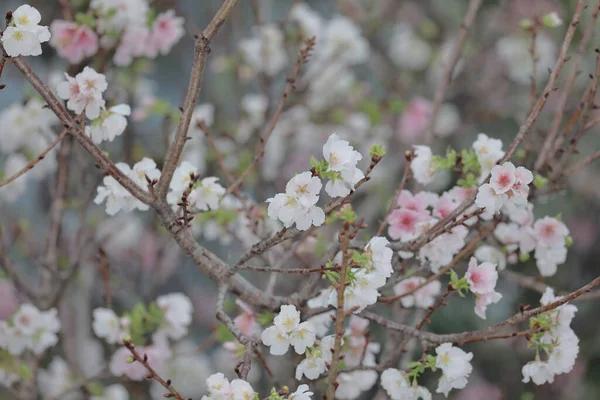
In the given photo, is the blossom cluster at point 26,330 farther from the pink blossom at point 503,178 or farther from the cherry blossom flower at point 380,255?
the pink blossom at point 503,178

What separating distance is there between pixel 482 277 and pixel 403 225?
0.14 meters

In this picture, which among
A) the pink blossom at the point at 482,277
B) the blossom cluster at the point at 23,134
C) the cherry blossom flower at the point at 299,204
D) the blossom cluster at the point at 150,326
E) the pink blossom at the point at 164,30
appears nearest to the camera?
the cherry blossom flower at the point at 299,204

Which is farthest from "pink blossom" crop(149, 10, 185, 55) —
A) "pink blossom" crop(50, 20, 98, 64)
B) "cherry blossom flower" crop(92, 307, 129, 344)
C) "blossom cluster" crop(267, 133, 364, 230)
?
"blossom cluster" crop(267, 133, 364, 230)

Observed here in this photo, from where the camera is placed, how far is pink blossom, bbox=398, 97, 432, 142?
2270 mm

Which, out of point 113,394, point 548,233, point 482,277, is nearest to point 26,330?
point 113,394

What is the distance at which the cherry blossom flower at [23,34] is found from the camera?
2.84 ft

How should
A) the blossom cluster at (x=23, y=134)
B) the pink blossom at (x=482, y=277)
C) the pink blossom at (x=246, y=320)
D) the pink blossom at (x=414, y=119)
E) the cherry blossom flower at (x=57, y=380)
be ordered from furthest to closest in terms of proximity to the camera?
the pink blossom at (x=414, y=119), the cherry blossom flower at (x=57, y=380), the blossom cluster at (x=23, y=134), the pink blossom at (x=246, y=320), the pink blossom at (x=482, y=277)

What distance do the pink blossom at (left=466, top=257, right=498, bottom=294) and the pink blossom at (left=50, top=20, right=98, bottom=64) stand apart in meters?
0.80

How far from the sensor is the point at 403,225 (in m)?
1.04

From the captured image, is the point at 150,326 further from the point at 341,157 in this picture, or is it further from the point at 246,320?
the point at 341,157

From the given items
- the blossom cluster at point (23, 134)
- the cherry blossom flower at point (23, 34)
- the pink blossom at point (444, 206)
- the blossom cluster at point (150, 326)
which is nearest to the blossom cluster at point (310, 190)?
the pink blossom at point (444, 206)

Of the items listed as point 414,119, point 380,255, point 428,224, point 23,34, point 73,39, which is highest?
point 414,119

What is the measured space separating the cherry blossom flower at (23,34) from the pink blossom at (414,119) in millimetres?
1520

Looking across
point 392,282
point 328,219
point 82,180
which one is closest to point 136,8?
point 82,180
